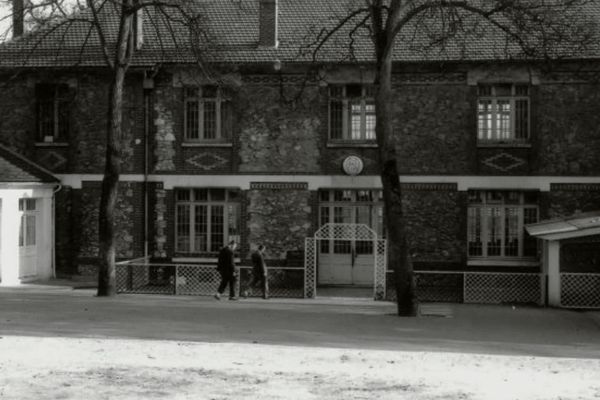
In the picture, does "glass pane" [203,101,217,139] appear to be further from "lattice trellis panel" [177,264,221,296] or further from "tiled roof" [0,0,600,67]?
"lattice trellis panel" [177,264,221,296]

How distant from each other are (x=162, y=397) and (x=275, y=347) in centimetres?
467

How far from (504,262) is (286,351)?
14308mm

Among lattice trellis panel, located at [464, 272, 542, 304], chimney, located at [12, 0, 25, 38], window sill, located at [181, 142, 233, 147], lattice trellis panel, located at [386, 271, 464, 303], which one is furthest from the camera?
window sill, located at [181, 142, 233, 147]

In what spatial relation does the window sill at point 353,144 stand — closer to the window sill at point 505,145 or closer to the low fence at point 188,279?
the window sill at point 505,145

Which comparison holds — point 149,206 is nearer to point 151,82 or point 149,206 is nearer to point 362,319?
point 151,82

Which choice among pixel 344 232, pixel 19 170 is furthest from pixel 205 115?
pixel 19 170

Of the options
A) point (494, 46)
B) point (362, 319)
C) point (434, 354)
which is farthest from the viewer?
point (494, 46)

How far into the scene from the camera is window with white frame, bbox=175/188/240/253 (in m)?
30.2

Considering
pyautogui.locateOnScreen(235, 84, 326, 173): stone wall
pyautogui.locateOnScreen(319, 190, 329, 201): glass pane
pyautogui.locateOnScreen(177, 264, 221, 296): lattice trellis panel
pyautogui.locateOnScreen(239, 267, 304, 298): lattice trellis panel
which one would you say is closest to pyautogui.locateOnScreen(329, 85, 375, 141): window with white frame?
pyautogui.locateOnScreen(235, 84, 326, 173): stone wall

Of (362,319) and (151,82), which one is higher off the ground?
(151,82)

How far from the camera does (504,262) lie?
95.4 ft

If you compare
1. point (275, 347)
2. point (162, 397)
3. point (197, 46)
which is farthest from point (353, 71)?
point (162, 397)

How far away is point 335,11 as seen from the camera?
31234 mm

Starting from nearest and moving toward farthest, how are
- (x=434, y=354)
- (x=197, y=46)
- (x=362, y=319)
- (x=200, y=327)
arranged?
(x=434, y=354) → (x=200, y=327) → (x=362, y=319) → (x=197, y=46)
